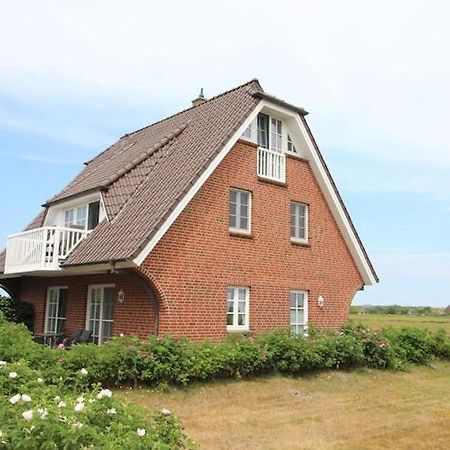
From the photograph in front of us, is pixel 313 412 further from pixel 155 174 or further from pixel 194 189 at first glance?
pixel 155 174

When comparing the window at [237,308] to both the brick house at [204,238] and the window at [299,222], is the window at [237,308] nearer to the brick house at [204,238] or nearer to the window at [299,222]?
the brick house at [204,238]

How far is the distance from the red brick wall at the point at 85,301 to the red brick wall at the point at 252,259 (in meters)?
0.71

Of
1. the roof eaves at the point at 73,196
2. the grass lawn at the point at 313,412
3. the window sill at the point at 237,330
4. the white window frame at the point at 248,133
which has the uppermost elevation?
the white window frame at the point at 248,133

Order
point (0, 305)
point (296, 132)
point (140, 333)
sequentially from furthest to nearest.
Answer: point (0, 305), point (296, 132), point (140, 333)

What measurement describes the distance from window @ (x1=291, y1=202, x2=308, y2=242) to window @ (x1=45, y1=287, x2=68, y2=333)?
796cm

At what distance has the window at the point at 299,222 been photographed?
725 inches

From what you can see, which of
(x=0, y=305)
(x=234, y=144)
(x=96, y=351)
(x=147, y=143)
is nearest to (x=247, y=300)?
(x=234, y=144)

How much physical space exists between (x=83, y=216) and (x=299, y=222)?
7.27 metres

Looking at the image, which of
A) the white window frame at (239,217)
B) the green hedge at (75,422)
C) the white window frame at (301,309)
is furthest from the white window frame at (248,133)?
the green hedge at (75,422)

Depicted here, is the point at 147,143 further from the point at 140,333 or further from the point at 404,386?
the point at 404,386

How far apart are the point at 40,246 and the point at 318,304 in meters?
9.29

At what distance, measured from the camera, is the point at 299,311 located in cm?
1811

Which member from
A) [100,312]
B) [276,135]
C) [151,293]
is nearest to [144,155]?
[276,135]

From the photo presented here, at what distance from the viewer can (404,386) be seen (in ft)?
48.6
